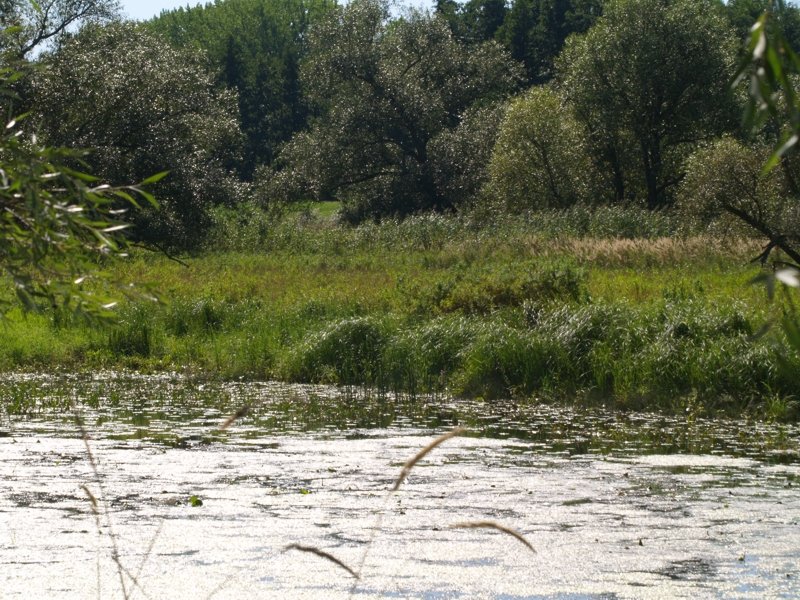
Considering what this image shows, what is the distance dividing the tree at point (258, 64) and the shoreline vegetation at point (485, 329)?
5130 centimetres

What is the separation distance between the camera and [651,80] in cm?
4672

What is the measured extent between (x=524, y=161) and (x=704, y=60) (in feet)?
24.9

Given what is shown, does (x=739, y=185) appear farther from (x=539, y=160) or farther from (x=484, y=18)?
(x=484, y=18)

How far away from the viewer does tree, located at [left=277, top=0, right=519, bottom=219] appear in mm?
56000

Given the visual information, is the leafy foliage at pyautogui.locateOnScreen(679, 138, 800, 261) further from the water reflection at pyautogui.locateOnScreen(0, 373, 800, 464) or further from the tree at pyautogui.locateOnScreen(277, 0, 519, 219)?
the water reflection at pyautogui.locateOnScreen(0, 373, 800, 464)

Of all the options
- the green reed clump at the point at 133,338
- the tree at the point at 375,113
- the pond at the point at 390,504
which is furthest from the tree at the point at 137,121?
the pond at the point at 390,504

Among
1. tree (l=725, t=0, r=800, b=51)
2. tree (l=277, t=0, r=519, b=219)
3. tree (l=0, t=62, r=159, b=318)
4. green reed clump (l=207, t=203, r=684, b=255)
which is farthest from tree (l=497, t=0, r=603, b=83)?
tree (l=0, t=62, r=159, b=318)

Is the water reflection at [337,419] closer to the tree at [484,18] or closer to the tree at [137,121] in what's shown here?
the tree at [137,121]

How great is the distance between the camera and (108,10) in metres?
42.0

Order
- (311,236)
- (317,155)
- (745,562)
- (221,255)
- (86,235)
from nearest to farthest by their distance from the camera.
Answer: (86,235) < (745,562) < (221,255) < (311,236) < (317,155)

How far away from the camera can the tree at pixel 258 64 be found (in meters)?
91.4

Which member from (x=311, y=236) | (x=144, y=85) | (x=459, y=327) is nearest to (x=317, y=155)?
(x=311, y=236)

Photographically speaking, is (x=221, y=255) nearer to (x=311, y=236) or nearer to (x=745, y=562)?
(x=311, y=236)

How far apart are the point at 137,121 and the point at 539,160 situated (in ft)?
58.1
